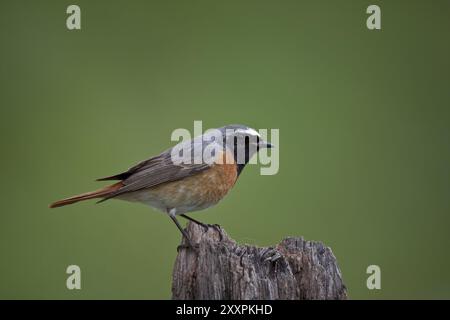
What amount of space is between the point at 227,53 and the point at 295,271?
1164cm

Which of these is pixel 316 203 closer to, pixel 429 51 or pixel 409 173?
pixel 409 173

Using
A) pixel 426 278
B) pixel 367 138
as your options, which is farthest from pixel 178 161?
pixel 367 138

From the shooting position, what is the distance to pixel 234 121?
12867 mm

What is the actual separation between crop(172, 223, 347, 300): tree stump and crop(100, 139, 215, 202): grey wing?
143 centimetres

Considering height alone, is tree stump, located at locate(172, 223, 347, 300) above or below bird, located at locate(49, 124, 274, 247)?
below

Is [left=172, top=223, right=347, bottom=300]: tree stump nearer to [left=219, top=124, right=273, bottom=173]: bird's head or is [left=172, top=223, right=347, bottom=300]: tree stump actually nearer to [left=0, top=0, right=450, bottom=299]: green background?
[left=219, top=124, right=273, bottom=173]: bird's head

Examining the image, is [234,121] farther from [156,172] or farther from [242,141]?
[156,172]

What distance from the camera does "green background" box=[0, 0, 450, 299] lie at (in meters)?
11.3

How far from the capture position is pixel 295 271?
5504 millimetres

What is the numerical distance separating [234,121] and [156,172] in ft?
19.7

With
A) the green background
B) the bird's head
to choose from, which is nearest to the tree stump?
the bird's head

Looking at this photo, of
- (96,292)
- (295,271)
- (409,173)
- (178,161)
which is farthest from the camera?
(409,173)

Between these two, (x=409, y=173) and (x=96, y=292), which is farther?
(x=409, y=173)

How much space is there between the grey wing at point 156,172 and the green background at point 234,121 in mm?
3377
